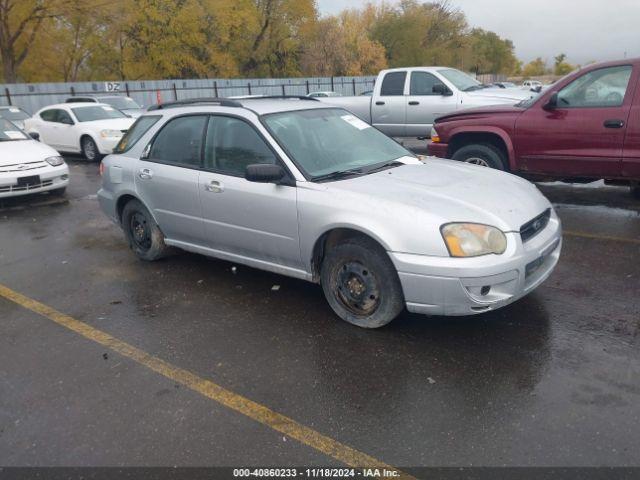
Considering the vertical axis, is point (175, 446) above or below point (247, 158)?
below

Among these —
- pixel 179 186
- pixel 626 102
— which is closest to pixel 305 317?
pixel 179 186

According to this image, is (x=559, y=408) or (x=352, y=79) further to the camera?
(x=352, y=79)

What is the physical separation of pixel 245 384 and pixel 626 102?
17.8ft

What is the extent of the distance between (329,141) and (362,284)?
1.41m

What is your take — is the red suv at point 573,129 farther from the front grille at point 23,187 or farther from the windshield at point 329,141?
the front grille at point 23,187

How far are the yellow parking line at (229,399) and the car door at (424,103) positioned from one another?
8.78 metres

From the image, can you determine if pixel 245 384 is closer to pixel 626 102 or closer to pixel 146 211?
pixel 146 211

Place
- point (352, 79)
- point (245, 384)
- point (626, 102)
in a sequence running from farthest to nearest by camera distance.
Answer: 1. point (352, 79)
2. point (626, 102)
3. point (245, 384)

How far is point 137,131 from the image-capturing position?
226 inches

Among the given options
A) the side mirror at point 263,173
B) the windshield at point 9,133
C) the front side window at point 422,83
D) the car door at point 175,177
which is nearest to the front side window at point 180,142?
the car door at point 175,177

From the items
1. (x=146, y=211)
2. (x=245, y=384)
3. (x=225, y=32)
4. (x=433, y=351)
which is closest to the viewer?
(x=245, y=384)

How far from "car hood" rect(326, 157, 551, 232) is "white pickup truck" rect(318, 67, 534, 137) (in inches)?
269

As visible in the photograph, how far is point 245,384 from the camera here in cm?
346

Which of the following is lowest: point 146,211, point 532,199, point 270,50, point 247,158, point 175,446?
point 175,446
